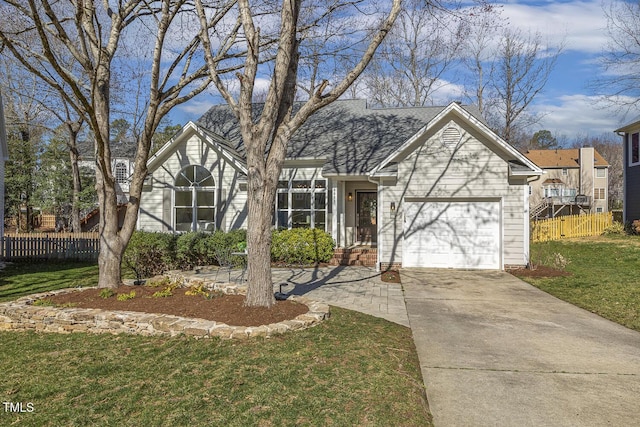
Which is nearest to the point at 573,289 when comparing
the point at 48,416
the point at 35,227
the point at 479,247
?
the point at 479,247

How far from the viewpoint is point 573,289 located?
9547 mm

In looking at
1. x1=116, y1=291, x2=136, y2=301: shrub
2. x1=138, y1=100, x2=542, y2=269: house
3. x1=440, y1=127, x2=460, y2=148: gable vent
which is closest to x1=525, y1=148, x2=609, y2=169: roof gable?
x1=138, y1=100, x2=542, y2=269: house

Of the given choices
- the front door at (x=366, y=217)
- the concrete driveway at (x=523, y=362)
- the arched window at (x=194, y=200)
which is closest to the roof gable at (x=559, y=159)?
the front door at (x=366, y=217)

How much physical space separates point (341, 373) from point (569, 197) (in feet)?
127

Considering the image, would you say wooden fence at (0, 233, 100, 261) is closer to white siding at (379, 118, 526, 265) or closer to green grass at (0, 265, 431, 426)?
green grass at (0, 265, 431, 426)

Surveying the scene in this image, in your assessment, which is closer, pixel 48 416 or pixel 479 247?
pixel 48 416

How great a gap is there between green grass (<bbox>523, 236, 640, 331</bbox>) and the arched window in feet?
35.3

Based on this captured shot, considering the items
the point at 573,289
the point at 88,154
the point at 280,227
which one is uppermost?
the point at 88,154

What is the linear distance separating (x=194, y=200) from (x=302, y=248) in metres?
4.74

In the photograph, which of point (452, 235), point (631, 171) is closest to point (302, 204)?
point (452, 235)

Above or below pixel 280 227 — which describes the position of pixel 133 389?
below

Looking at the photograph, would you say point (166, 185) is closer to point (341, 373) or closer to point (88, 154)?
point (341, 373)

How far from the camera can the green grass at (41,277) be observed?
31.6ft

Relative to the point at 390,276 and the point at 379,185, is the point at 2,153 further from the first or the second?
the point at 390,276
